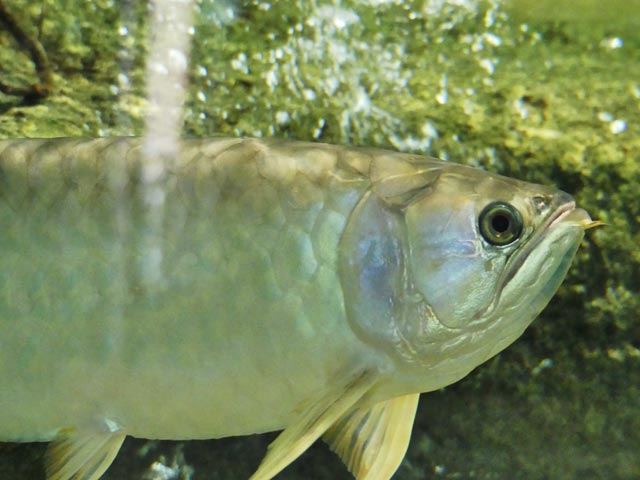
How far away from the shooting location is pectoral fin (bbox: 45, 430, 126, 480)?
1.52m

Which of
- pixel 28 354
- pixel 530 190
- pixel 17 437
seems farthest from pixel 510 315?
pixel 17 437

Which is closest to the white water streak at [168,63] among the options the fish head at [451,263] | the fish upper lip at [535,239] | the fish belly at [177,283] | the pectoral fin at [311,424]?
the fish belly at [177,283]

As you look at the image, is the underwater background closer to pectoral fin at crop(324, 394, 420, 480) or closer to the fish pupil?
pectoral fin at crop(324, 394, 420, 480)

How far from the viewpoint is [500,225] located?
1.36 meters

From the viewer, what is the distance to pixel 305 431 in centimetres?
133

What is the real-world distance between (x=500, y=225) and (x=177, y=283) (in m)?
0.65

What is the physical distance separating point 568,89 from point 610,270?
21.8 inches

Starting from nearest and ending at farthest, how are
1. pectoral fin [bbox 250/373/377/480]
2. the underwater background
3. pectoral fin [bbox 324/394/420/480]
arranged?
pectoral fin [bbox 250/373/377/480]
pectoral fin [bbox 324/394/420/480]
the underwater background

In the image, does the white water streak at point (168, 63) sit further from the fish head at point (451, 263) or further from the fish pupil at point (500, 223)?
the fish pupil at point (500, 223)

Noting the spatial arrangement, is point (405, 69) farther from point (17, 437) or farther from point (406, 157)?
point (17, 437)

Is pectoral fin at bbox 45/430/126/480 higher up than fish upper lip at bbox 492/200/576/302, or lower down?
lower down

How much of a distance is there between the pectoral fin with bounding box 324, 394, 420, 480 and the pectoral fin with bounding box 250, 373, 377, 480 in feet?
0.58

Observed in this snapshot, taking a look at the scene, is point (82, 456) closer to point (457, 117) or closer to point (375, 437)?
point (375, 437)

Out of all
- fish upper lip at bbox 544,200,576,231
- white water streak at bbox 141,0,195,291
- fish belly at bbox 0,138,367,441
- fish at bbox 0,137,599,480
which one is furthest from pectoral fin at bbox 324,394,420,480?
white water streak at bbox 141,0,195,291
